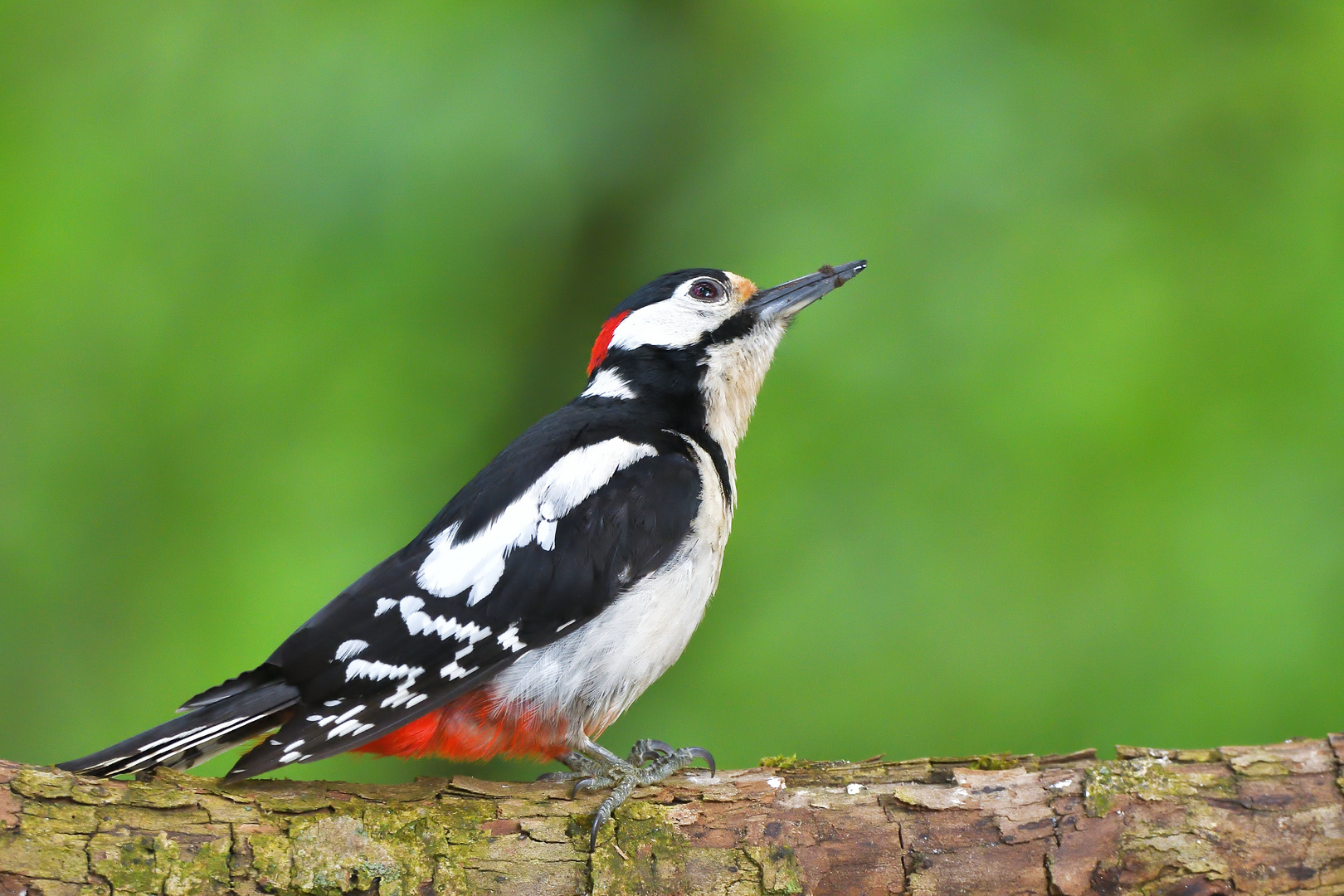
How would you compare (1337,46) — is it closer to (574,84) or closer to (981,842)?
(574,84)

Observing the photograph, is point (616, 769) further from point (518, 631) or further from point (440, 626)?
point (440, 626)

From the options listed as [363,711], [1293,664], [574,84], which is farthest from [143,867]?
[1293,664]

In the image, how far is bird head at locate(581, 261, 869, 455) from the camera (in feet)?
9.49

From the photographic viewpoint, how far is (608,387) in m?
2.95

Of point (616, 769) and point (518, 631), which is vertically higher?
point (518, 631)

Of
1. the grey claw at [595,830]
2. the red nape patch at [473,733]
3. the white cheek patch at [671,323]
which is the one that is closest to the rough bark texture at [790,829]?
the grey claw at [595,830]

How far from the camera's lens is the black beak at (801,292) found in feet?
9.98

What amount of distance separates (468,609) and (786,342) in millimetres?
2016

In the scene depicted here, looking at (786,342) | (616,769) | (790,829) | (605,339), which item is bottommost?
(790,829)

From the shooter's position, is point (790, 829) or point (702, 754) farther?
point (702, 754)

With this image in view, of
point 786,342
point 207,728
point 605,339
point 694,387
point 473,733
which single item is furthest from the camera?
point 786,342

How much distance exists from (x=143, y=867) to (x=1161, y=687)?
3259mm

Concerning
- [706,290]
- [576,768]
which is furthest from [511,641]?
[706,290]

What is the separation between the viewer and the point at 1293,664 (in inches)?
135
